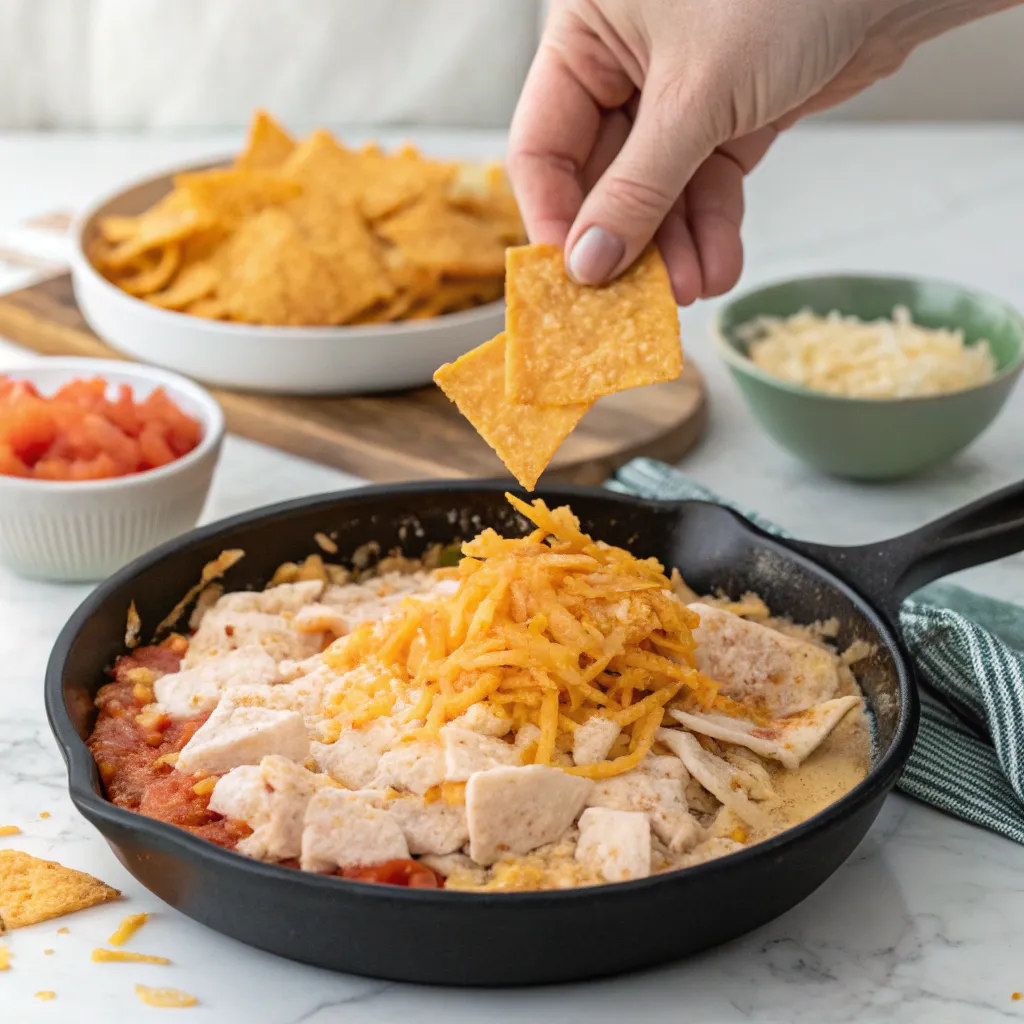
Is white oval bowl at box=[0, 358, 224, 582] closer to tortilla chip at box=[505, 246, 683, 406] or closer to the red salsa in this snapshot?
the red salsa

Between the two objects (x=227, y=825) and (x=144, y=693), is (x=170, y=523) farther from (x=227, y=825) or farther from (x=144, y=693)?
(x=227, y=825)

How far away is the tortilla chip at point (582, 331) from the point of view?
7.02 feet

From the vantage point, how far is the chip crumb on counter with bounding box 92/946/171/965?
172cm

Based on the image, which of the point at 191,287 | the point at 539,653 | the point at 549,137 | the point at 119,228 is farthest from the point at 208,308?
the point at 539,653

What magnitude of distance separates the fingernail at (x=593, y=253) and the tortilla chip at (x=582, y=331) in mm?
34

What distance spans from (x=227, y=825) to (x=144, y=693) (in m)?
0.37

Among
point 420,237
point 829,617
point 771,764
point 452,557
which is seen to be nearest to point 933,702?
point 829,617

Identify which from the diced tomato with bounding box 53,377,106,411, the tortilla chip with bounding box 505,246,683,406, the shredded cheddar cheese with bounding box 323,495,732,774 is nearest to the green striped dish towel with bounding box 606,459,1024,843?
the shredded cheddar cheese with bounding box 323,495,732,774

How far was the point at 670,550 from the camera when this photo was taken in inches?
93.7

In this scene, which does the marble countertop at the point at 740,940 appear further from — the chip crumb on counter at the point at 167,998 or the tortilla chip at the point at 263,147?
the tortilla chip at the point at 263,147

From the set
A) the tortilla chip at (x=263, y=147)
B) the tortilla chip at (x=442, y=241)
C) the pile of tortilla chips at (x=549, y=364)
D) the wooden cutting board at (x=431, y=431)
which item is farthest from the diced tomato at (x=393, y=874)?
the tortilla chip at (x=263, y=147)

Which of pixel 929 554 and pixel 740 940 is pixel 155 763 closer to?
pixel 740 940

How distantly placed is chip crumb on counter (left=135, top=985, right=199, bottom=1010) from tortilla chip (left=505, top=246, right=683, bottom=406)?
0.93 metres

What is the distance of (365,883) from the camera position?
1533 mm
